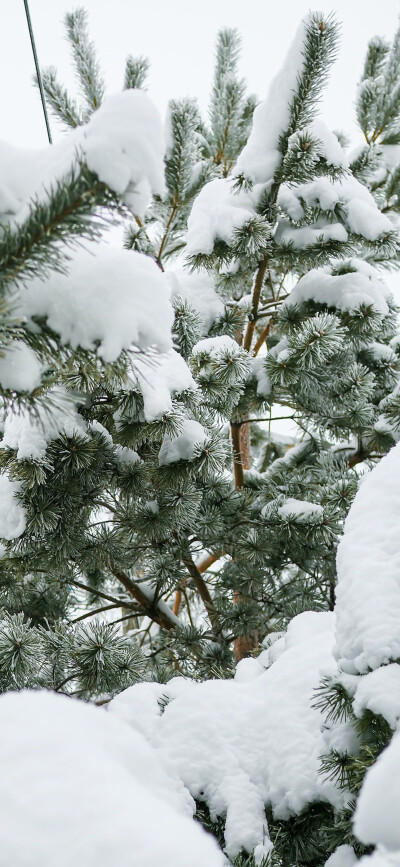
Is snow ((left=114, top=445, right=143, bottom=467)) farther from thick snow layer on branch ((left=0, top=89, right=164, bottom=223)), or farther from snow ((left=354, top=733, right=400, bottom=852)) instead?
snow ((left=354, top=733, right=400, bottom=852))

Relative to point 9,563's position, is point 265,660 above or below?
below

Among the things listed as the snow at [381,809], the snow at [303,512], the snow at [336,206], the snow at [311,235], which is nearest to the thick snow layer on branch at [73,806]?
the snow at [381,809]

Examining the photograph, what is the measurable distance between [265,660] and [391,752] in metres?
1.74

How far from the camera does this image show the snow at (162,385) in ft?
7.20

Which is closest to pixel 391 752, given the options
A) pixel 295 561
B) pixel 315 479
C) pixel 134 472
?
pixel 134 472

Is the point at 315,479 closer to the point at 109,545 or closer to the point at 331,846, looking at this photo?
the point at 109,545

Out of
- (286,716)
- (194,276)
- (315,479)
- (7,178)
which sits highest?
(194,276)

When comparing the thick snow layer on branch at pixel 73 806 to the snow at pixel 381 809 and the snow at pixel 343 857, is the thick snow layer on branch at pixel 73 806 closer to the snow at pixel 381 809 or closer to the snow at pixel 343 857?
the snow at pixel 381 809

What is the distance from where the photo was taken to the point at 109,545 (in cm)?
296

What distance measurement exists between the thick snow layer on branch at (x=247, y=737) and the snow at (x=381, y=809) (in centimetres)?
75

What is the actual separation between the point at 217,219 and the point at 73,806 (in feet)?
9.13

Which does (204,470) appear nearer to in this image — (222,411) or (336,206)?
(222,411)

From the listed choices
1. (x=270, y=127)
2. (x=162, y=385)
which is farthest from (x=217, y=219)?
(x=162, y=385)

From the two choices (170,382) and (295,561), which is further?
(295,561)
